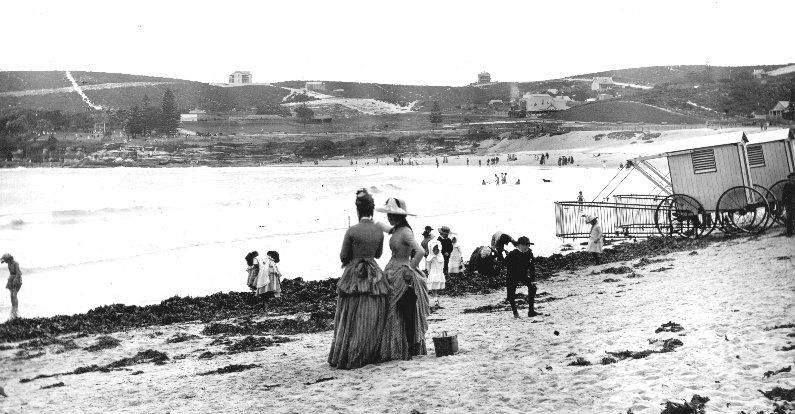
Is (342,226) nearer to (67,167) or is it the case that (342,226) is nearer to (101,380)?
(101,380)

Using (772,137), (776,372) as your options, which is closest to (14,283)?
(776,372)

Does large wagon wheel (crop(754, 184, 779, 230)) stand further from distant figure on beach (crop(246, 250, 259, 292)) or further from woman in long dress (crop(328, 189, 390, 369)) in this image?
Result: woman in long dress (crop(328, 189, 390, 369))

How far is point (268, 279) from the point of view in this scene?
14852 mm

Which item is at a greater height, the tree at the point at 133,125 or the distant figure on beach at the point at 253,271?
the tree at the point at 133,125

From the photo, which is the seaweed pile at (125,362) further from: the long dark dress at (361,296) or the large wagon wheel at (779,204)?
the large wagon wheel at (779,204)

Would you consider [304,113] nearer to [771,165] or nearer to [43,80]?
[43,80]

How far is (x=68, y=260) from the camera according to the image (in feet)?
84.9

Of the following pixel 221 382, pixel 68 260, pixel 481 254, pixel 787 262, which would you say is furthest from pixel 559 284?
pixel 68 260

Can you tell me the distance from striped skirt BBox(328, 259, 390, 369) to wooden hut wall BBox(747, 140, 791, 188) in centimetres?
1246

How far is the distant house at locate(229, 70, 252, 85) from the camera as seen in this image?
163 metres

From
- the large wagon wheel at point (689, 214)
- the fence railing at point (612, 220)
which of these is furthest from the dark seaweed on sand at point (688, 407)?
the fence railing at point (612, 220)

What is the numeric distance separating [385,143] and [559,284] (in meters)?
94.1

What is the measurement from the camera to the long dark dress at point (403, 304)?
7949 millimetres

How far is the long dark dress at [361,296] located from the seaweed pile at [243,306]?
4071 millimetres
